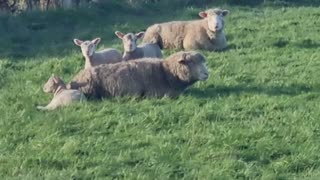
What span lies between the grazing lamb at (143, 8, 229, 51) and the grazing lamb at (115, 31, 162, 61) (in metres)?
1.03

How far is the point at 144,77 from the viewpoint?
11969 millimetres

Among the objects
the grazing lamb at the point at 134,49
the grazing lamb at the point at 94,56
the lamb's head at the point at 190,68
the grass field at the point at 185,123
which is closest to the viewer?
the grass field at the point at 185,123

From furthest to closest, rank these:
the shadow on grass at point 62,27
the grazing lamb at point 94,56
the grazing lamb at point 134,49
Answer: the shadow on grass at point 62,27 → the grazing lamb at point 134,49 → the grazing lamb at point 94,56

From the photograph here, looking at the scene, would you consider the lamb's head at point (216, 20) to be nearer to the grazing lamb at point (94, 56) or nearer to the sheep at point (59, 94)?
the grazing lamb at point (94, 56)

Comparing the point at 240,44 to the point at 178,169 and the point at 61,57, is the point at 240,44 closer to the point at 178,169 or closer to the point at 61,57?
the point at 61,57

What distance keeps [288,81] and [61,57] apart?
3.78m

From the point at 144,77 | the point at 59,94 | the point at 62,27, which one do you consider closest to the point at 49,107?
the point at 59,94

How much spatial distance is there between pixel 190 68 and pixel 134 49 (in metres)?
1.71

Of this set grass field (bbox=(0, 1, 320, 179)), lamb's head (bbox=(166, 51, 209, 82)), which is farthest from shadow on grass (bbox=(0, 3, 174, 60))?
lamb's head (bbox=(166, 51, 209, 82))

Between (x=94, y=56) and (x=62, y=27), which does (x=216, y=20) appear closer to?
(x=94, y=56)

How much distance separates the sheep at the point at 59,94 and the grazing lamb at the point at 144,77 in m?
0.15

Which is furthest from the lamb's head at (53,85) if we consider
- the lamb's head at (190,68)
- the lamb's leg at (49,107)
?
the lamb's head at (190,68)

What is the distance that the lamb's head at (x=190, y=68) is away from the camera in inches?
477

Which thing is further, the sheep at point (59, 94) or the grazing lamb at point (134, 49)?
the grazing lamb at point (134, 49)
